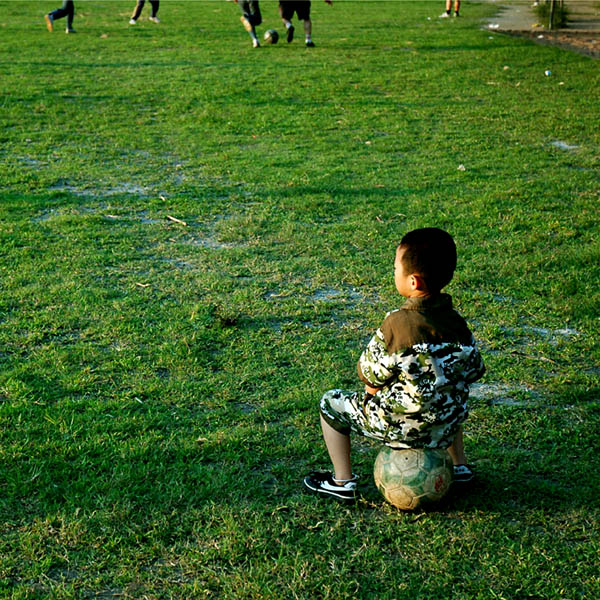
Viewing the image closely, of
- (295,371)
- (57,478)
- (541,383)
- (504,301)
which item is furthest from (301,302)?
(57,478)

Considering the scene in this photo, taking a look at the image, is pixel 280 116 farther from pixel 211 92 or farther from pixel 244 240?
pixel 244 240

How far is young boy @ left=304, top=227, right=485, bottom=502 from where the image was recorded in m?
2.92

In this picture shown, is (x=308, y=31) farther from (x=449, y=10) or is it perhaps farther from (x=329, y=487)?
(x=329, y=487)

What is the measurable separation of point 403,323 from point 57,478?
1588 millimetres

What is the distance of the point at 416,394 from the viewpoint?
2.94 meters

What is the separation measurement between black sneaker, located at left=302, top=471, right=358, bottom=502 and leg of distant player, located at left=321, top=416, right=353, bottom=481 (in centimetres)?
3

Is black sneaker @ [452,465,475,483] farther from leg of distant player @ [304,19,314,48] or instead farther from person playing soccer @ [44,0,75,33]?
person playing soccer @ [44,0,75,33]

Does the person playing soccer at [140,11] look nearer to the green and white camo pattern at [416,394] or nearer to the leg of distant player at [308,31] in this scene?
the leg of distant player at [308,31]

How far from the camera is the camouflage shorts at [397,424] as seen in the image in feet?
9.86

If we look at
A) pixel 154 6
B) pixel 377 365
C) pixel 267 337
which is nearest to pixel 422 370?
pixel 377 365

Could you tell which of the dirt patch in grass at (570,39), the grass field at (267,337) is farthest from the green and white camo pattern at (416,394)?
the dirt patch in grass at (570,39)

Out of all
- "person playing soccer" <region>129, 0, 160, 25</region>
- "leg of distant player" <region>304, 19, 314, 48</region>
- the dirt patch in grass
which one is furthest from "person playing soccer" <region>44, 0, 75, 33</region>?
the dirt patch in grass

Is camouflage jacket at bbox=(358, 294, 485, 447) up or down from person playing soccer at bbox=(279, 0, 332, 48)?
down

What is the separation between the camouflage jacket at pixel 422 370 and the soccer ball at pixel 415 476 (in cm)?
5
